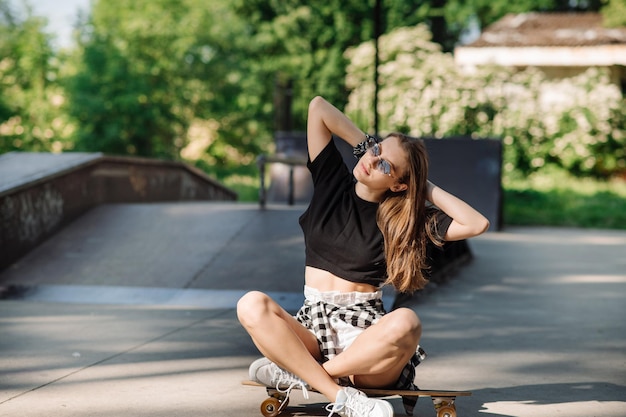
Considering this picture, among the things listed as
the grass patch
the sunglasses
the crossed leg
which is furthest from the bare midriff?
the grass patch

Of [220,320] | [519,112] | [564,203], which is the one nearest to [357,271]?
[220,320]

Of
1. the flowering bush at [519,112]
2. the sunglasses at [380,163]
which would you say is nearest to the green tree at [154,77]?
the flowering bush at [519,112]

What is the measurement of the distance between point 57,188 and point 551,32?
22606 millimetres

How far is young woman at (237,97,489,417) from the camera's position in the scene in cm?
391

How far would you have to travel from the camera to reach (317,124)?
4.30 meters

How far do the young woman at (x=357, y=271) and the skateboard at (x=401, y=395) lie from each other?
2.0 inches

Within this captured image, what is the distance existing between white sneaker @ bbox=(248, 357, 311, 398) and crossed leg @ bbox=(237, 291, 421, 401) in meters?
0.10

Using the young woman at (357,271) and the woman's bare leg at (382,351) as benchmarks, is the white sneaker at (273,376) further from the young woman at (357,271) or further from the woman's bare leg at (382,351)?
the woman's bare leg at (382,351)

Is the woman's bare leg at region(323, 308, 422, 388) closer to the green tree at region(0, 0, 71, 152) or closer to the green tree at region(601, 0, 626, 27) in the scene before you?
the green tree at region(0, 0, 71, 152)

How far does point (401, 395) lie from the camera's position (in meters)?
4.05

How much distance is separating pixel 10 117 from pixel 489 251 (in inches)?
441

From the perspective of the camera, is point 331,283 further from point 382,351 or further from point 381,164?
point 381,164

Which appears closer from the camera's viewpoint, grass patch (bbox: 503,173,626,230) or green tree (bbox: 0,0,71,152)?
grass patch (bbox: 503,173,626,230)

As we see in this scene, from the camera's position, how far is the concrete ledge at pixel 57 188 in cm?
888
